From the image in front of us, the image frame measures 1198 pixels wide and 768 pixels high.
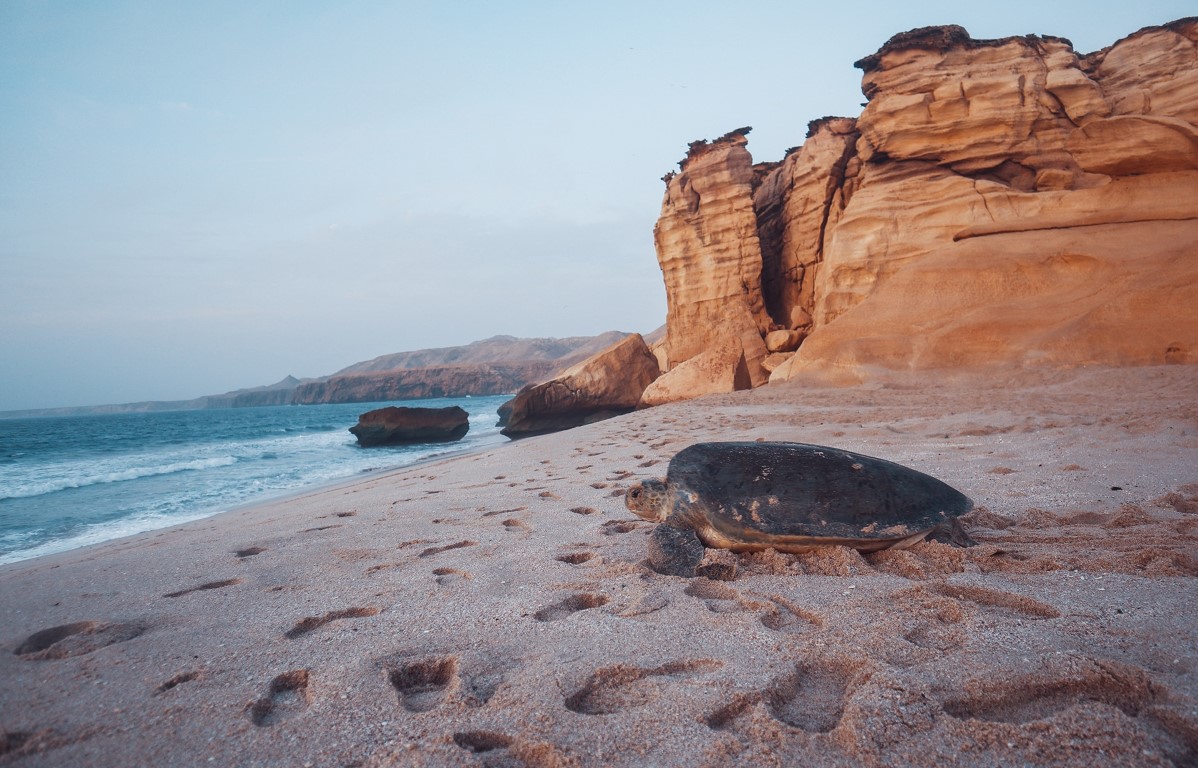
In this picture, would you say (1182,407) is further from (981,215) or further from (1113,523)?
(981,215)

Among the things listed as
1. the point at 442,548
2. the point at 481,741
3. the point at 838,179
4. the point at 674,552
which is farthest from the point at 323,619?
the point at 838,179

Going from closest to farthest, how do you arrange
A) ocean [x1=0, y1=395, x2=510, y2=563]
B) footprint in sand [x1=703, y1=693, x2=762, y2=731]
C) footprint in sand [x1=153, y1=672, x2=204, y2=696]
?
footprint in sand [x1=703, y1=693, x2=762, y2=731], footprint in sand [x1=153, y1=672, x2=204, y2=696], ocean [x1=0, y1=395, x2=510, y2=563]

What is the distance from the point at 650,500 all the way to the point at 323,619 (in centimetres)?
173

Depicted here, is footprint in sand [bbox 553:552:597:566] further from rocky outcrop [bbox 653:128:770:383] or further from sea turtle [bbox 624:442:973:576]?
rocky outcrop [bbox 653:128:770:383]

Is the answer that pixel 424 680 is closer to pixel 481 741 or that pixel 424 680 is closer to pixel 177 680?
pixel 481 741

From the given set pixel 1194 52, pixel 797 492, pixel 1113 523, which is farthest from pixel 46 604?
pixel 1194 52

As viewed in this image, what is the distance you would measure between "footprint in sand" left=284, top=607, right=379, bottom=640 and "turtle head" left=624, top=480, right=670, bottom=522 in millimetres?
1495

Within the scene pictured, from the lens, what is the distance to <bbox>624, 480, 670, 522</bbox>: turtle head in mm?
3172

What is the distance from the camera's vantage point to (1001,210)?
12109 mm

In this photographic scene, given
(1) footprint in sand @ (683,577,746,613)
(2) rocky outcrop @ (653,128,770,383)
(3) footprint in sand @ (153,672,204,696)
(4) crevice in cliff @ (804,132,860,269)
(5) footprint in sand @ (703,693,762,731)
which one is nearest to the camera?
(5) footprint in sand @ (703,693,762,731)

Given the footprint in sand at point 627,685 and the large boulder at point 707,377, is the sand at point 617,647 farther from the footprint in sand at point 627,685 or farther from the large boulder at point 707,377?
the large boulder at point 707,377

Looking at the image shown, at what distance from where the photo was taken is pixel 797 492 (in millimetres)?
2809

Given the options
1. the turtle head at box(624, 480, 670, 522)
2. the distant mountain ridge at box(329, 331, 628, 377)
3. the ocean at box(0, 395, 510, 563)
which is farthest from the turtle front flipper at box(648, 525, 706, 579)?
the distant mountain ridge at box(329, 331, 628, 377)

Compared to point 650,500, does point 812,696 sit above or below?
below
